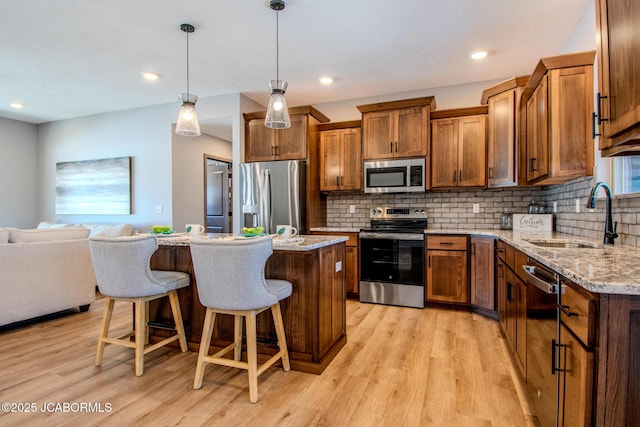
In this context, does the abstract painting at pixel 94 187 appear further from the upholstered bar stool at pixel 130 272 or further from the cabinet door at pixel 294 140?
the upholstered bar stool at pixel 130 272

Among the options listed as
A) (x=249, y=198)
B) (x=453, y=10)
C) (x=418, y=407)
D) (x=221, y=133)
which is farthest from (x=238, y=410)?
(x=221, y=133)

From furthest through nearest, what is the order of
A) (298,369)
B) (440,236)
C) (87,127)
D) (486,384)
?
(87,127) < (440,236) < (298,369) < (486,384)

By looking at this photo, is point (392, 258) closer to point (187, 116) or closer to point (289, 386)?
point (289, 386)

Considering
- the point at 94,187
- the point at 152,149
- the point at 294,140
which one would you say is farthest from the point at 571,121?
the point at 94,187

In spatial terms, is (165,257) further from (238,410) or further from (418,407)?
(418,407)

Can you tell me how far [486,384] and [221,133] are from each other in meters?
5.13

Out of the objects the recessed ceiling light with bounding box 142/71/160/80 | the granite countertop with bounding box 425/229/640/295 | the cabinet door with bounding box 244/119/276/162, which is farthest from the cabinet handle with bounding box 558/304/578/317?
the recessed ceiling light with bounding box 142/71/160/80

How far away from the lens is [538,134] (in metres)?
2.75

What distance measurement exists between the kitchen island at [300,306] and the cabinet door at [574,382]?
1.34 meters

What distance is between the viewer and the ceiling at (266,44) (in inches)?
100

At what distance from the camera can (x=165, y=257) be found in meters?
2.67

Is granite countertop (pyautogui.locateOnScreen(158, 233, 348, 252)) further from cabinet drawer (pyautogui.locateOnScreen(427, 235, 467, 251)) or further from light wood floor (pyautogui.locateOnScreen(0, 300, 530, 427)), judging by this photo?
cabinet drawer (pyautogui.locateOnScreen(427, 235, 467, 251))

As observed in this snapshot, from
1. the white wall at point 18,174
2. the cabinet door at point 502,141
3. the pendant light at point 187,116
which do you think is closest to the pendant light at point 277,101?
the pendant light at point 187,116

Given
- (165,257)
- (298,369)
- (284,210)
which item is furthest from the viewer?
(284,210)
